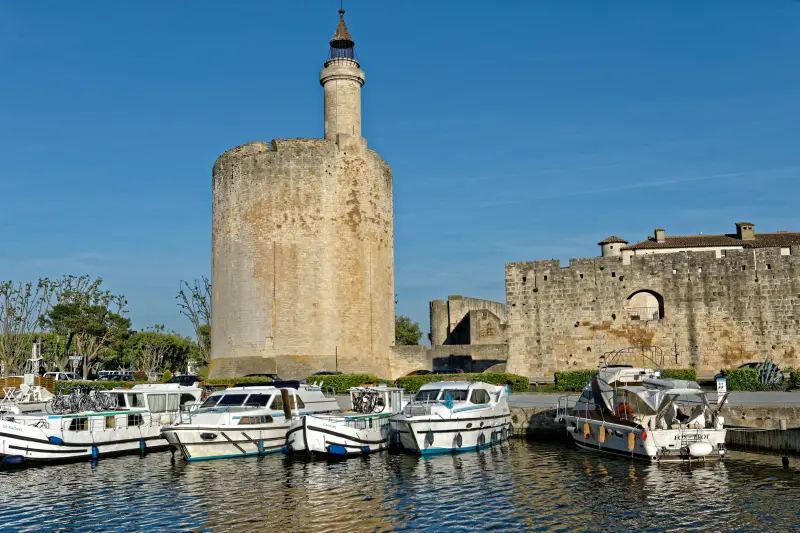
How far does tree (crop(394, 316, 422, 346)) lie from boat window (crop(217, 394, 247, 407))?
155 ft

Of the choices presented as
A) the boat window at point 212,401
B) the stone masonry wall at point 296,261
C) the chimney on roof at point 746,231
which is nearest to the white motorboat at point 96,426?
the boat window at point 212,401

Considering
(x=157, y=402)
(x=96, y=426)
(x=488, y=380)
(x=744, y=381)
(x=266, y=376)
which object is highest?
(x=266, y=376)

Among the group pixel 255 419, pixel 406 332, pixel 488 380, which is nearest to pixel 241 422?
pixel 255 419

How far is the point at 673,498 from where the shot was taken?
14070mm

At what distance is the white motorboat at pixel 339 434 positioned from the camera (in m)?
19.0

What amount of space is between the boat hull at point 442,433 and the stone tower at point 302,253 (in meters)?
15.5

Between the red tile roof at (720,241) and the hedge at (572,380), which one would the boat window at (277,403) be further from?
the red tile roof at (720,241)

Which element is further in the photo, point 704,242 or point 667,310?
point 704,242

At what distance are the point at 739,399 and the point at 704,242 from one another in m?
32.5

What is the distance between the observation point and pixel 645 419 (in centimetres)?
Answer: 1828

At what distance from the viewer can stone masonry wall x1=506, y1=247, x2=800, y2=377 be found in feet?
106

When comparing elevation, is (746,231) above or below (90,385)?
above

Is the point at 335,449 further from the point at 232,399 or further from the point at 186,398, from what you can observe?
the point at 186,398

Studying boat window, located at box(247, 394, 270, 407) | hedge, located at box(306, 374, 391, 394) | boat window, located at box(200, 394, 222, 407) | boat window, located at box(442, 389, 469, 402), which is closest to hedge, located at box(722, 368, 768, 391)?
boat window, located at box(442, 389, 469, 402)
